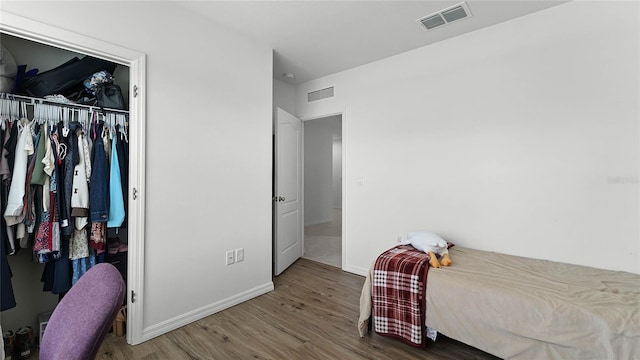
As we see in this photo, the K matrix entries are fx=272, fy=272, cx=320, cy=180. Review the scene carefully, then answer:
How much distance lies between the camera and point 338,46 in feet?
9.66

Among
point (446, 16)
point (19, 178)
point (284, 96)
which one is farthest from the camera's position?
point (284, 96)

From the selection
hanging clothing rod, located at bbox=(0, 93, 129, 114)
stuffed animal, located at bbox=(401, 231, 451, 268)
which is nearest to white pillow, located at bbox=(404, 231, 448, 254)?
stuffed animal, located at bbox=(401, 231, 451, 268)

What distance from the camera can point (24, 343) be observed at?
1.86 m

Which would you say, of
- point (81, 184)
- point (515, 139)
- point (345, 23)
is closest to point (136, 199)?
point (81, 184)

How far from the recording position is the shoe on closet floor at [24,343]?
1852 millimetres

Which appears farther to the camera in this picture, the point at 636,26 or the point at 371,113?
the point at 371,113

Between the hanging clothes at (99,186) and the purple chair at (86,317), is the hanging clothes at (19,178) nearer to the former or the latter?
the hanging clothes at (99,186)

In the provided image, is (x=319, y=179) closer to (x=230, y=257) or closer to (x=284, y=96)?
(x=284, y=96)

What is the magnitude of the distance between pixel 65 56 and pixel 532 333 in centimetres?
392

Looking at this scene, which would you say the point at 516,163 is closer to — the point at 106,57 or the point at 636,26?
the point at 636,26

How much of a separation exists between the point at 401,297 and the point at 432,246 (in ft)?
1.71

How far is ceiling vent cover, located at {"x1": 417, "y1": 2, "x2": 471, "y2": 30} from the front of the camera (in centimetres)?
227

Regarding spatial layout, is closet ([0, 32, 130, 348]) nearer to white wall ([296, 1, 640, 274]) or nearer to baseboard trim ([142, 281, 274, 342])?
baseboard trim ([142, 281, 274, 342])

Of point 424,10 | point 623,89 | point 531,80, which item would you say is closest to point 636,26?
point 623,89
